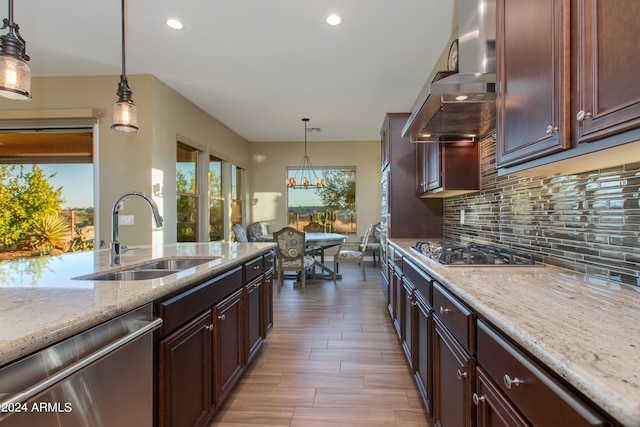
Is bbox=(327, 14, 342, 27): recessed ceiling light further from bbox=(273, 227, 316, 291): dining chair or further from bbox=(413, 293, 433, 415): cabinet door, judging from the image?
bbox=(273, 227, 316, 291): dining chair

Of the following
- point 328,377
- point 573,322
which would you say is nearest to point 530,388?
point 573,322

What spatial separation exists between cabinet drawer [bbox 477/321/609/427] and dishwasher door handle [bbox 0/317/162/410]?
1.14m

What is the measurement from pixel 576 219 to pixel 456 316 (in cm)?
76

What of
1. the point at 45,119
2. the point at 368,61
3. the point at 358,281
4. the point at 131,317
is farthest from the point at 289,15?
the point at 358,281

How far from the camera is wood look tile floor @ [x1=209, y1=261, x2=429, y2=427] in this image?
5.94ft

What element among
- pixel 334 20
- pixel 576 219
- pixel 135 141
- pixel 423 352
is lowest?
pixel 423 352

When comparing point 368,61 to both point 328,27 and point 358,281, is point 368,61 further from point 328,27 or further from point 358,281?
point 358,281

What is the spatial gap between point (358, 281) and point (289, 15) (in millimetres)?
3928

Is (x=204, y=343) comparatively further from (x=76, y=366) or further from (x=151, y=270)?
(x=76, y=366)

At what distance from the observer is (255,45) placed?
3.19m

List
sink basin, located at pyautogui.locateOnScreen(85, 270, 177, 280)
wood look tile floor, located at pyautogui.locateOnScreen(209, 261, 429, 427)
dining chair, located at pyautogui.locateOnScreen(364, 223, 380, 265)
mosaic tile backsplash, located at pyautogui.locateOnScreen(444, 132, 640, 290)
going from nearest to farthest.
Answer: mosaic tile backsplash, located at pyautogui.locateOnScreen(444, 132, 640, 290), sink basin, located at pyautogui.locateOnScreen(85, 270, 177, 280), wood look tile floor, located at pyautogui.locateOnScreen(209, 261, 429, 427), dining chair, located at pyautogui.locateOnScreen(364, 223, 380, 265)

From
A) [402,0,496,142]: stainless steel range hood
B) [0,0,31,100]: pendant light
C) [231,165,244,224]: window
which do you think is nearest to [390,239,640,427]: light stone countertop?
[402,0,496,142]: stainless steel range hood

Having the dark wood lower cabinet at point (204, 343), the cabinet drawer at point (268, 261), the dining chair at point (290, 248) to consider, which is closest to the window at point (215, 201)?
the dining chair at point (290, 248)

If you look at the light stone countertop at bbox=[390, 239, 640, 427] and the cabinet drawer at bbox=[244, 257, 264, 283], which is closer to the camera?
the light stone countertop at bbox=[390, 239, 640, 427]
